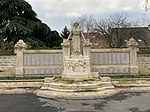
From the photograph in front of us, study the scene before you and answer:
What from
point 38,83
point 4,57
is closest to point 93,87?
point 38,83

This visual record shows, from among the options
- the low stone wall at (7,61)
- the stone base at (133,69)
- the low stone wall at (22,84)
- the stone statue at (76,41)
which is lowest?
the low stone wall at (22,84)

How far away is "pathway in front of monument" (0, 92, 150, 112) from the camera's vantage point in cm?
843

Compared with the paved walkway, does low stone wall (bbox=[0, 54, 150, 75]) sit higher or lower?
higher

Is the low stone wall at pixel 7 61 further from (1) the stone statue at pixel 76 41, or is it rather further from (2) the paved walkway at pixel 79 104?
(2) the paved walkway at pixel 79 104

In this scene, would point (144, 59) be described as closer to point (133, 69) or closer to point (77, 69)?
point (133, 69)

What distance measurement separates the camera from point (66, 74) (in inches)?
559

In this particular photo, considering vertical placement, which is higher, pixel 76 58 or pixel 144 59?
pixel 144 59

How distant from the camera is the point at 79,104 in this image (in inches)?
370

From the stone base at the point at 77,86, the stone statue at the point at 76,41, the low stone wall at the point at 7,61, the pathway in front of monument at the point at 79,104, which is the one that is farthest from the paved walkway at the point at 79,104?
the low stone wall at the point at 7,61

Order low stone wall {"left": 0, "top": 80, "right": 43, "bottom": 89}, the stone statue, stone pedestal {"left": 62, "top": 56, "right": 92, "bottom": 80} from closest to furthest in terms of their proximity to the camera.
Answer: low stone wall {"left": 0, "top": 80, "right": 43, "bottom": 89}, stone pedestal {"left": 62, "top": 56, "right": 92, "bottom": 80}, the stone statue

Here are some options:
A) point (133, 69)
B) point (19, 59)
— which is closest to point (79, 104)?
point (133, 69)

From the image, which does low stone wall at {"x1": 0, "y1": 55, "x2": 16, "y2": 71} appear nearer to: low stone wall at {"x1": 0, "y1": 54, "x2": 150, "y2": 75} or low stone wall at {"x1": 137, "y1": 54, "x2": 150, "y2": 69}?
→ low stone wall at {"x1": 0, "y1": 54, "x2": 150, "y2": 75}

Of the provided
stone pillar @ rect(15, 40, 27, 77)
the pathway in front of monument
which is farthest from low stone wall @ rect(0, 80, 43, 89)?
stone pillar @ rect(15, 40, 27, 77)

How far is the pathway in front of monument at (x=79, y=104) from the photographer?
332 inches
